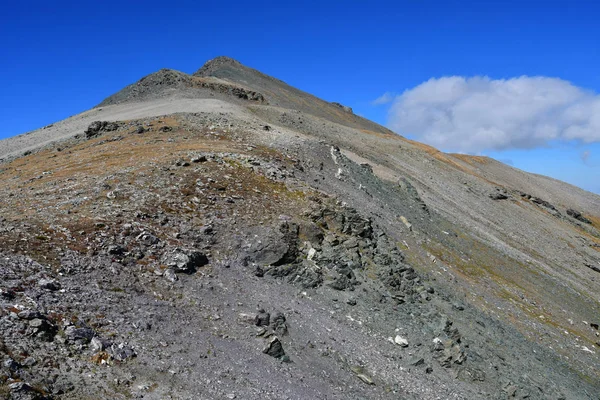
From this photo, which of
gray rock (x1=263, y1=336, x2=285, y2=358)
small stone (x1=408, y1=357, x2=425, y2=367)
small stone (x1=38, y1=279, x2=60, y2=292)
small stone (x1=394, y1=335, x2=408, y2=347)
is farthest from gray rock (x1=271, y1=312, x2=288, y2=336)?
small stone (x1=38, y1=279, x2=60, y2=292)

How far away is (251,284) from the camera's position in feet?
67.2

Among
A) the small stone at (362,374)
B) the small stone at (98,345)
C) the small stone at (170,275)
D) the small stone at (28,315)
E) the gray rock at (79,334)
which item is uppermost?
the small stone at (170,275)

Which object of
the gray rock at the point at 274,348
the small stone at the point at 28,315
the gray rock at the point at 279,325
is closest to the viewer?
the small stone at the point at 28,315

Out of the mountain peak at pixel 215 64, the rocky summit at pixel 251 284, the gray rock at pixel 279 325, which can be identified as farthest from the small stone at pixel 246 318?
the mountain peak at pixel 215 64

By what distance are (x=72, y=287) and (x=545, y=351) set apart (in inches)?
1090

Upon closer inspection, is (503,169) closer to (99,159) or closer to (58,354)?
(99,159)

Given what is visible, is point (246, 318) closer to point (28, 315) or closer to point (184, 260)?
point (184, 260)

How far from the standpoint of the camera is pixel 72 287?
1541 cm

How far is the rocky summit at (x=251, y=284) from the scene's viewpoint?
45.5 feet

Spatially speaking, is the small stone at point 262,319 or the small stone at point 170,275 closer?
the small stone at point 262,319

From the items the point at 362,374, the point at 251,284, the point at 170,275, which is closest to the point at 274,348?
the point at 362,374

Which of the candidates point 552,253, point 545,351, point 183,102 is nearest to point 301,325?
point 545,351

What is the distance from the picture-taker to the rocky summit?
546 inches

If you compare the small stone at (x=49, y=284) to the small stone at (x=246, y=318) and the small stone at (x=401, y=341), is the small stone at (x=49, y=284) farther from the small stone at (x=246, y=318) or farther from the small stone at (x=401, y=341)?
the small stone at (x=401, y=341)
